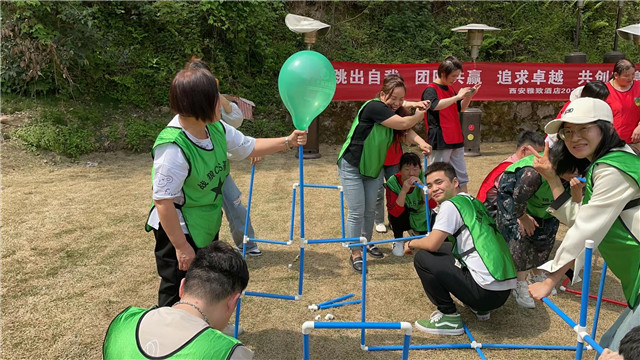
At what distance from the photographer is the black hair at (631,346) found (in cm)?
130

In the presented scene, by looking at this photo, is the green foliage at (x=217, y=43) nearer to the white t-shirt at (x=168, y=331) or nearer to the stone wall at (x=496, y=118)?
the stone wall at (x=496, y=118)

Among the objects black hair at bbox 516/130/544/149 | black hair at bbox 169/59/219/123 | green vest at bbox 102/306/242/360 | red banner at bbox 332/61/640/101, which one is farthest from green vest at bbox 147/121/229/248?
red banner at bbox 332/61/640/101

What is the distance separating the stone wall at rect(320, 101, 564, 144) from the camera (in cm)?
904

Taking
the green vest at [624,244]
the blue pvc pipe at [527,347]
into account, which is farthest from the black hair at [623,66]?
the green vest at [624,244]

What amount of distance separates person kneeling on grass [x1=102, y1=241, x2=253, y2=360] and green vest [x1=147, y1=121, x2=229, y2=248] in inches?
20.5

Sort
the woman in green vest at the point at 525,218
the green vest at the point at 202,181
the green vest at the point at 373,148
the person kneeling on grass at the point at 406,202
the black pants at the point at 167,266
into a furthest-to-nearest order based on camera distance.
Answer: the person kneeling on grass at the point at 406,202 → the green vest at the point at 373,148 → the woman in green vest at the point at 525,218 → the black pants at the point at 167,266 → the green vest at the point at 202,181

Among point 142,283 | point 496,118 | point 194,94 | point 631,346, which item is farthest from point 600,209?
point 496,118

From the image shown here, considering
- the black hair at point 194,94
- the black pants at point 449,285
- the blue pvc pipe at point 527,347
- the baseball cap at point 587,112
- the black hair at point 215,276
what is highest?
the black hair at point 194,94

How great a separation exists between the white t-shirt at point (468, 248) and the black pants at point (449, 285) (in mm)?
42

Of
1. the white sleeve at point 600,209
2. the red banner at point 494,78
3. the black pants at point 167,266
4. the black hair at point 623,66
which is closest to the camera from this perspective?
the white sleeve at point 600,209

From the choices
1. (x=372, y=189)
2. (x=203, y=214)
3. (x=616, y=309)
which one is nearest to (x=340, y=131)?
(x=372, y=189)

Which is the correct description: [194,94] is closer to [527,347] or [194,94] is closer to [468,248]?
[468,248]

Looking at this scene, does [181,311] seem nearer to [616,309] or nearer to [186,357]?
[186,357]

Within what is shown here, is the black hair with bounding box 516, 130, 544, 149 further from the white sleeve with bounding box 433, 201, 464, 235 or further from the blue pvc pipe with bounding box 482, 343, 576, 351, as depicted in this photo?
the blue pvc pipe with bounding box 482, 343, 576, 351
